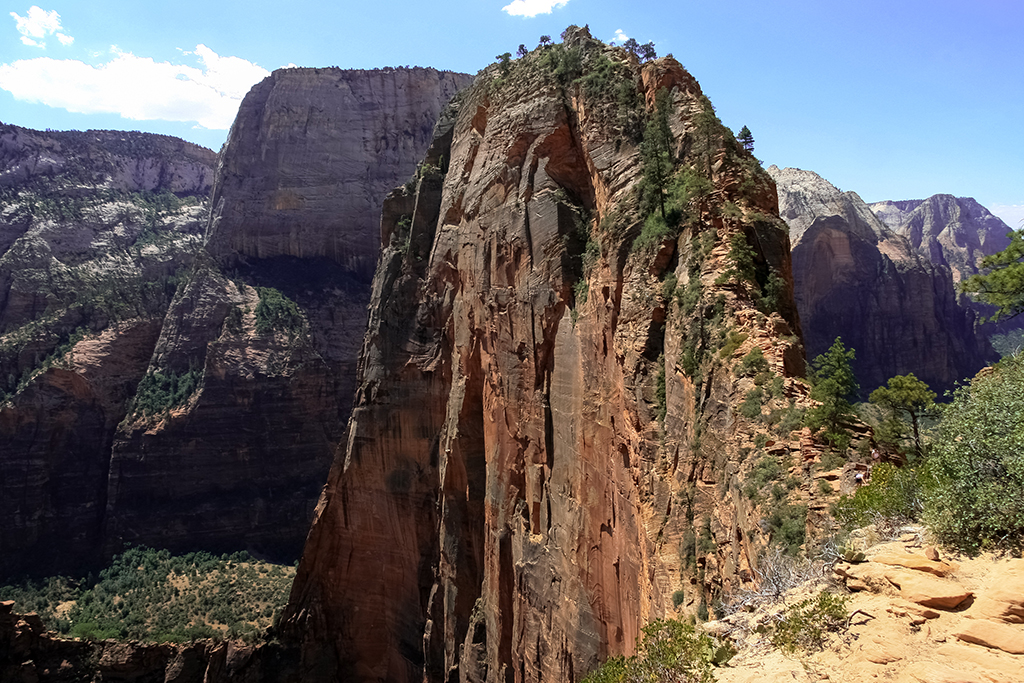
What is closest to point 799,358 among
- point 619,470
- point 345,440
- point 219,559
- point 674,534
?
point 674,534

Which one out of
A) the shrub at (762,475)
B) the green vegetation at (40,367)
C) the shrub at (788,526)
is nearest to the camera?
A: the shrub at (788,526)

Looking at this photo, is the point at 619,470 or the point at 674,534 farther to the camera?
the point at 619,470

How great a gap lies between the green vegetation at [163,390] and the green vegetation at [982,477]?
227ft

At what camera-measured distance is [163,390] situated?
6906cm

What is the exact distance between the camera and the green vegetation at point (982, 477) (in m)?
8.92

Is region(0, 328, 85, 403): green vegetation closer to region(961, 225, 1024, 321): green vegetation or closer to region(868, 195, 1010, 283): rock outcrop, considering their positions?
region(961, 225, 1024, 321): green vegetation

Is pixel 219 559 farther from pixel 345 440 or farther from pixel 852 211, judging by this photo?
pixel 852 211

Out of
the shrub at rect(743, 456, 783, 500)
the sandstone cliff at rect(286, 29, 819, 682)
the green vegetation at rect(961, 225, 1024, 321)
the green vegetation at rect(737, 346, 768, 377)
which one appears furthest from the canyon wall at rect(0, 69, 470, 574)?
the shrub at rect(743, 456, 783, 500)

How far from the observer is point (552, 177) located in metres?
24.6

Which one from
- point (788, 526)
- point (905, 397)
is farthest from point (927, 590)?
point (905, 397)

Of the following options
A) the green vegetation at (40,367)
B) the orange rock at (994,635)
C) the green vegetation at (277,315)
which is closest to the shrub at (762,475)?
the orange rock at (994,635)

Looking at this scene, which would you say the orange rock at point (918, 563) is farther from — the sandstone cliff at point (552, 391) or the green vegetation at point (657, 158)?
the green vegetation at point (657, 158)

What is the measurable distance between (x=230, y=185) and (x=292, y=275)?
14.3 metres

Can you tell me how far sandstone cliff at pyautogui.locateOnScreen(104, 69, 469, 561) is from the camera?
63.8m
